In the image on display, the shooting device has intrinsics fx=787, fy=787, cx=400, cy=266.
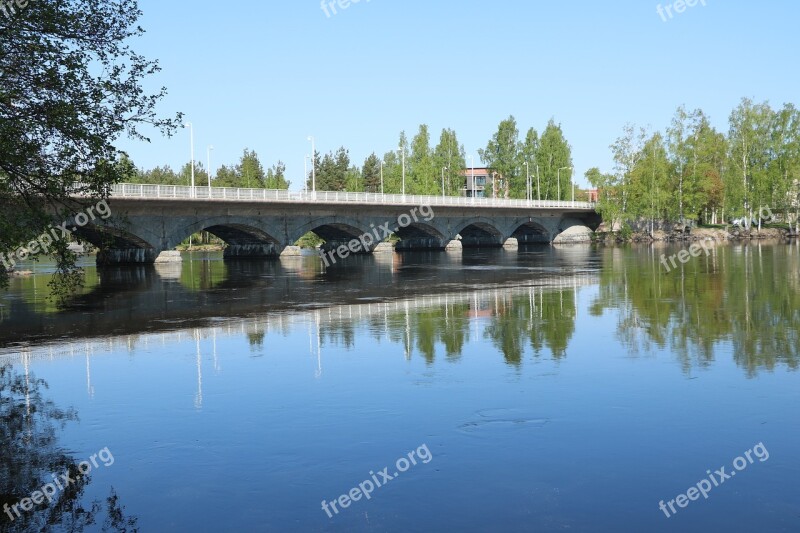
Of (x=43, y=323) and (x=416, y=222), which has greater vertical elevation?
(x=416, y=222)

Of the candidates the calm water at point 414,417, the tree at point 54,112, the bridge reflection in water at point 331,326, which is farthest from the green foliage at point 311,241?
the tree at point 54,112

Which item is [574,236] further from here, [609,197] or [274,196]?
[274,196]

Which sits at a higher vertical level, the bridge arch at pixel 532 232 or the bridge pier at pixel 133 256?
the bridge arch at pixel 532 232

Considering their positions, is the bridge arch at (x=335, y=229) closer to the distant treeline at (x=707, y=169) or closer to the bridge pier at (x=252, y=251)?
the bridge pier at (x=252, y=251)

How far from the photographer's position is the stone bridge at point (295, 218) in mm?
68688

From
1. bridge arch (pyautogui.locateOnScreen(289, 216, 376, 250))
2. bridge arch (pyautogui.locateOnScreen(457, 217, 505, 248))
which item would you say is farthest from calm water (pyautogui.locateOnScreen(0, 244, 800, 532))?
bridge arch (pyautogui.locateOnScreen(457, 217, 505, 248))

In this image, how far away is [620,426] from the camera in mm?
12812

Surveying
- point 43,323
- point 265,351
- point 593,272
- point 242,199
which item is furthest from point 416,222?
point 265,351

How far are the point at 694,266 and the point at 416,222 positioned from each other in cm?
4909

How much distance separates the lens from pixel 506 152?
148500 mm

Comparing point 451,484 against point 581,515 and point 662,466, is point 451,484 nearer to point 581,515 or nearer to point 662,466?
point 581,515

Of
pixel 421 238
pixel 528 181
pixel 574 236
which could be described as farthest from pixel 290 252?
pixel 528 181

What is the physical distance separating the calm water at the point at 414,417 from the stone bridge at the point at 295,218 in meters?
26.1

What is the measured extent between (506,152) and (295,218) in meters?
74.8
